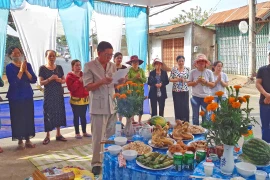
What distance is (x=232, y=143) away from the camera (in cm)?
154

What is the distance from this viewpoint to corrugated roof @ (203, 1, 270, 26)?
10155 mm

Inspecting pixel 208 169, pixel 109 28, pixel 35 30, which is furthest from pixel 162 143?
pixel 109 28

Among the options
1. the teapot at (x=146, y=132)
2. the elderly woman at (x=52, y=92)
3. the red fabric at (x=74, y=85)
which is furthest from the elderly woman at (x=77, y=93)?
the teapot at (x=146, y=132)

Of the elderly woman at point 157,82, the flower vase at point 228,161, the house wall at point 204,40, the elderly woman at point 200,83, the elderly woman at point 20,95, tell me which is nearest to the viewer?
the flower vase at point 228,161

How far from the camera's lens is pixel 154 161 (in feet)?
5.71

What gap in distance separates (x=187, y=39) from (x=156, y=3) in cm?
824

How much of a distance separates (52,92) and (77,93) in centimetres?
44

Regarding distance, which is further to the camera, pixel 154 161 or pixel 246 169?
pixel 154 161

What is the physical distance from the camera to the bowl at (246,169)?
1498 millimetres

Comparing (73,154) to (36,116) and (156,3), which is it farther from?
(156,3)

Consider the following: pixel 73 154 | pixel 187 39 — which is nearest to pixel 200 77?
pixel 73 154

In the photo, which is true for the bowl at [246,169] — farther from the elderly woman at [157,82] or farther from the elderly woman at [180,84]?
the elderly woman at [157,82]

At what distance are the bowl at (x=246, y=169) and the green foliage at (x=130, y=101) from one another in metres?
1.00

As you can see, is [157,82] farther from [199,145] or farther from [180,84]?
[199,145]
